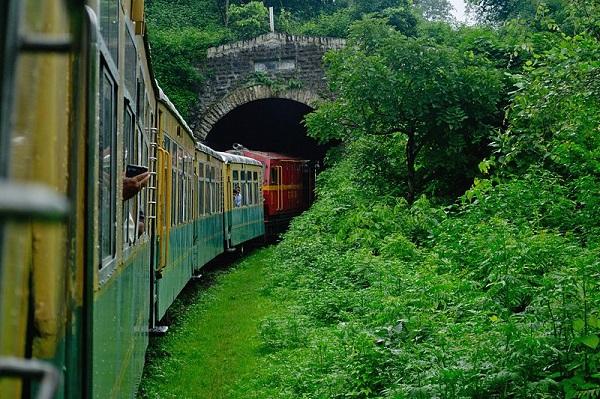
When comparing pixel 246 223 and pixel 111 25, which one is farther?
pixel 246 223

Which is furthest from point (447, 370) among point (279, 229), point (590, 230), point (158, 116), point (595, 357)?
point (279, 229)

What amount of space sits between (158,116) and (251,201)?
12.1m

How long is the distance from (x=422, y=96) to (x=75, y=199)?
12.1 metres

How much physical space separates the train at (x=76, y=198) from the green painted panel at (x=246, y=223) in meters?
8.94

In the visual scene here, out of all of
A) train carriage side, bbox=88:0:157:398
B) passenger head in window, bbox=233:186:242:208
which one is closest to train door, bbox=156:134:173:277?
train carriage side, bbox=88:0:157:398

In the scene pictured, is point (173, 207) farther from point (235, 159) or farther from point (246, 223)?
point (246, 223)

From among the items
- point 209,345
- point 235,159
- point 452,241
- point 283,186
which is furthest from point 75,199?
point 283,186

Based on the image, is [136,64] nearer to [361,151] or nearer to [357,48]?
[357,48]

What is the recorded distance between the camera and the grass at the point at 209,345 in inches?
274

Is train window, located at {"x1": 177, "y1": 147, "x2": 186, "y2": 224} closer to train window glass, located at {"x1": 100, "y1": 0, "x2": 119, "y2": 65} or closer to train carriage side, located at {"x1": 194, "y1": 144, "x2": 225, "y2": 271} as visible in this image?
train carriage side, located at {"x1": 194, "y1": 144, "x2": 225, "y2": 271}

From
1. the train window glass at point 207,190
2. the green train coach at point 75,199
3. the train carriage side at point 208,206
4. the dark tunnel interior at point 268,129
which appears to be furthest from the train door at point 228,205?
the dark tunnel interior at point 268,129

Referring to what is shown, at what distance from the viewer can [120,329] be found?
357 centimetres

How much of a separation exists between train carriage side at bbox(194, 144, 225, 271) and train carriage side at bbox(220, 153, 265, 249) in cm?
52

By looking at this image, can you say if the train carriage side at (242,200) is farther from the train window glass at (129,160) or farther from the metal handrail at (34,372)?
the metal handrail at (34,372)
